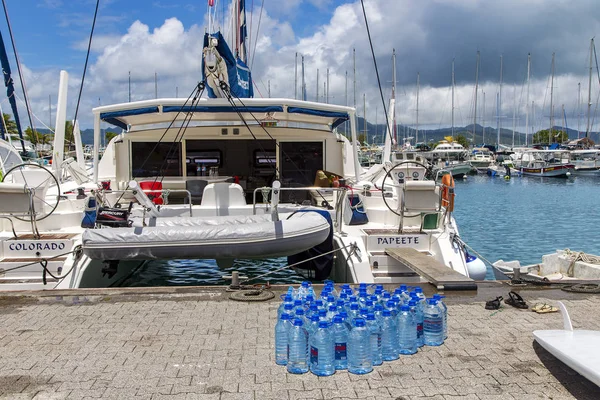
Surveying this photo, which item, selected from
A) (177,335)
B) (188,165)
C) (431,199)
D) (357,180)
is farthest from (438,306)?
(188,165)

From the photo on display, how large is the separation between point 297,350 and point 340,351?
324mm

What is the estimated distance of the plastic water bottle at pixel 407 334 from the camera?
4590 millimetres

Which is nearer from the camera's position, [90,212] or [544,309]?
[544,309]

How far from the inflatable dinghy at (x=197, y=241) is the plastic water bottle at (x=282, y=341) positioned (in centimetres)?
273

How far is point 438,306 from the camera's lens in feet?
15.8

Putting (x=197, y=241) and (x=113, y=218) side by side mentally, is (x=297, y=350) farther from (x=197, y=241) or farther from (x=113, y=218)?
(x=113, y=218)

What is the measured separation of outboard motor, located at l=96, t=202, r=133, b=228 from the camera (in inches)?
320

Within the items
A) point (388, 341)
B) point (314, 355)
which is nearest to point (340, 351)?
point (314, 355)

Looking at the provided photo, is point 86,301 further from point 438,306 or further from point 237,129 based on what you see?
point 237,129

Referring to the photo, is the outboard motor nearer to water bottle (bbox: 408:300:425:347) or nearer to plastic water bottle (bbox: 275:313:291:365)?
plastic water bottle (bbox: 275:313:291:365)

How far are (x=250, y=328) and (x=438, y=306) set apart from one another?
1738 millimetres

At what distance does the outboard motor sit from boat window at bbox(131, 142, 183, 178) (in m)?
4.04

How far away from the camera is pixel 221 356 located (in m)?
4.59

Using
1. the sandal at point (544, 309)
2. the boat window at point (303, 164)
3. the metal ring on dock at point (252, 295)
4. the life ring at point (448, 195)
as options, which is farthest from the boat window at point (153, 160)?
the sandal at point (544, 309)
